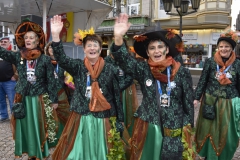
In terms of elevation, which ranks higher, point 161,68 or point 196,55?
point 161,68

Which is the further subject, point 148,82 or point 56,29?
point 56,29

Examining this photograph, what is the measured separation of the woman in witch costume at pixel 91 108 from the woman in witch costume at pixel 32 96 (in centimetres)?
86

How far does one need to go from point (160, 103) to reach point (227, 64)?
1744 millimetres

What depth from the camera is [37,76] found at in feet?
12.1

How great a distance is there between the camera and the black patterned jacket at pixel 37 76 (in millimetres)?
3652

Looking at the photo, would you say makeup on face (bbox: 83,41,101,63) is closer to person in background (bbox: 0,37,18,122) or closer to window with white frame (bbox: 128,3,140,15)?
person in background (bbox: 0,37,18,122)

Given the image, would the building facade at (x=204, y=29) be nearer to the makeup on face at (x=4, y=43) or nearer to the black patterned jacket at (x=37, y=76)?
the makeup on face at (x=4, y=43)

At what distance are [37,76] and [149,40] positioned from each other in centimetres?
179

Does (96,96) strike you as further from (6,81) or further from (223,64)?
(6,81)

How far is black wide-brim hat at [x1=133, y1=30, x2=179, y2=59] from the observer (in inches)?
101

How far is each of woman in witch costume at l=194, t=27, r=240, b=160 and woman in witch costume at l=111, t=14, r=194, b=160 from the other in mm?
1393

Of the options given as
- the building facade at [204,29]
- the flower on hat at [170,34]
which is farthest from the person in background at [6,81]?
the building facade at [204,29]

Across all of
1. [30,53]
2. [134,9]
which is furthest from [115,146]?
[134,9]

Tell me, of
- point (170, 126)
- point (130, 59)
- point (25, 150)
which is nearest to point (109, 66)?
point (130, 59)
